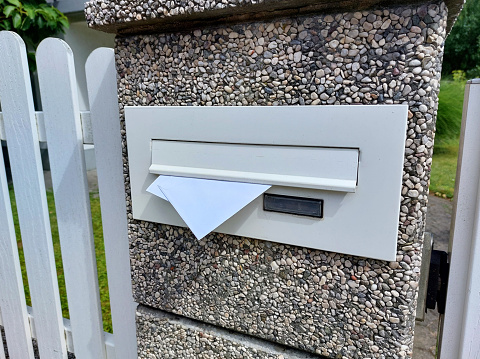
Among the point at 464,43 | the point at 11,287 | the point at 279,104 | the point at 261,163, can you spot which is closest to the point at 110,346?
the point at 11,287

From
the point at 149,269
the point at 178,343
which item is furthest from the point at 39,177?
the point at 178,343

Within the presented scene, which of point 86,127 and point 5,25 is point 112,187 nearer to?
point 86,127

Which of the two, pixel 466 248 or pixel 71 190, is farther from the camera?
pixel 71 190

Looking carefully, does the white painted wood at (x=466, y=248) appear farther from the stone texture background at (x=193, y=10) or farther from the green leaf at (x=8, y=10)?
the green leaf at (x=8, y=10)

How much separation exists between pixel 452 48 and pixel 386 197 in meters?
21.2

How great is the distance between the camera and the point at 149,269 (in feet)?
3.61

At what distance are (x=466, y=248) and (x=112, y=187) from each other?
1.12 m

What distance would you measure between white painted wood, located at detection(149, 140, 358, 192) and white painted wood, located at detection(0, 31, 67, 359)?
0.78 m

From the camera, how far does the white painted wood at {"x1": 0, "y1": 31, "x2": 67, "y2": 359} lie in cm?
141

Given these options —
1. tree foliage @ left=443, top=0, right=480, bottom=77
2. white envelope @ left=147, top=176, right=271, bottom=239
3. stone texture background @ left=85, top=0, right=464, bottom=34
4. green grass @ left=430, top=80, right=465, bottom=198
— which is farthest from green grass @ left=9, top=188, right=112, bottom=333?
tree foliage @ left=443, top=0, right=480, bottom=77

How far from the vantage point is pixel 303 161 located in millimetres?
811

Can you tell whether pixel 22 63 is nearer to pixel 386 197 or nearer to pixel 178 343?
pixel 178 343

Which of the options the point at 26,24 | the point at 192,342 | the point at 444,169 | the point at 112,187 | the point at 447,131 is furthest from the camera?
the point at 447,131

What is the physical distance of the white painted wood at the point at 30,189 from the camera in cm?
141
